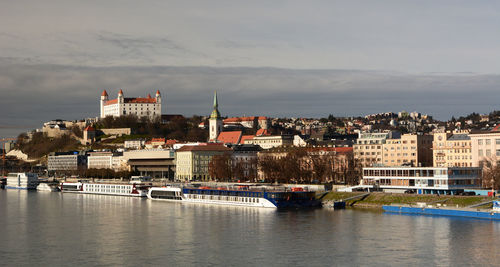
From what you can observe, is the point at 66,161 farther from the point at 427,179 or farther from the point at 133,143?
the point at 427,179

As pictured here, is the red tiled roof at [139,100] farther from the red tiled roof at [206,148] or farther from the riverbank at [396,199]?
the riverbank at [396,199]

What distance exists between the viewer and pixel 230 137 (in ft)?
441

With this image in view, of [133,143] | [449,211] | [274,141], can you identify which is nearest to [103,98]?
[133,143]

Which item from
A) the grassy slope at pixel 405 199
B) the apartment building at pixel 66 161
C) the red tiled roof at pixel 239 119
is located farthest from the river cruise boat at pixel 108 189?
the red tiled roof at pixel 239 119

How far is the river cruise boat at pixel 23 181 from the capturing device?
10512 centimetres

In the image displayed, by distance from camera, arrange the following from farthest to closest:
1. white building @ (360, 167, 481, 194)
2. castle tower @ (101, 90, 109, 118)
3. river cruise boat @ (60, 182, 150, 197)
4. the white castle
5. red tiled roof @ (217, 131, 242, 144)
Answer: castle tower @ (101, 90, 109, 118), the white castle, red tiled roof @ (217, 131, 242, 144), river cruise boat @ (60, 182, 150, 197), white building @ (360, 167, 481, 194)

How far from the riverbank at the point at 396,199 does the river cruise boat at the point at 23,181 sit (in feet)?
185

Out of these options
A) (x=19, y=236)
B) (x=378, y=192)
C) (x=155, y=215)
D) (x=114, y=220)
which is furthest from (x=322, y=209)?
(x=19, y=236)

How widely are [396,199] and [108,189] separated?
4225cm

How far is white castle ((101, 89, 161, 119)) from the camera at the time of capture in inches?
6329

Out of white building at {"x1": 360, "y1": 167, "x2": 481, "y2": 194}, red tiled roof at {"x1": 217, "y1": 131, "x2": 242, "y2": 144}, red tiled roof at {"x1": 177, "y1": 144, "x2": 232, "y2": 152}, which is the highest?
red tiled roof at {"x1": 217, "y1": 131, "x2": 242, "y2": 144}

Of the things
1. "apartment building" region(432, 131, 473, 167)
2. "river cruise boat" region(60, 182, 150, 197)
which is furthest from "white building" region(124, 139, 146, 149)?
"apartment building" region(432, 131, 473, 167)

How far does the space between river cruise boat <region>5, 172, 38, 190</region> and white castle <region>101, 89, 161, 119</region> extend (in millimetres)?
53641

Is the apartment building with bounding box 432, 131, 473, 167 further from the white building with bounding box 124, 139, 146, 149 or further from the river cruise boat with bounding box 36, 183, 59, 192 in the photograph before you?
the white building with bounding box 124, 139, 146, 149
